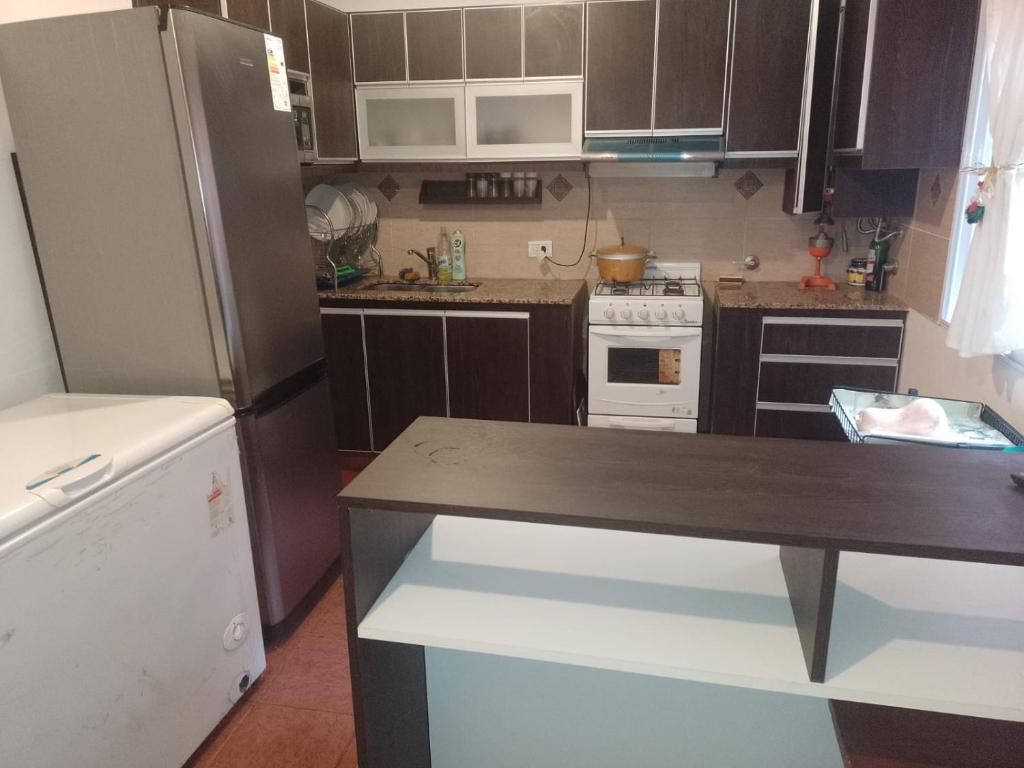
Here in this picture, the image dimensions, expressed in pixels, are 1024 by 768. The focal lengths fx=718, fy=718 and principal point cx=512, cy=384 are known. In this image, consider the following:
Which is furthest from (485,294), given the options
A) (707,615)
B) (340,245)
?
(707,615)

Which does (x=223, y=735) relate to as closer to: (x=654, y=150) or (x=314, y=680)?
(x=314, y=680)

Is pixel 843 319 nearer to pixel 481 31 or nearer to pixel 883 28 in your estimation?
pixel 883 28

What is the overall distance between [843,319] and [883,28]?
1154 millimetres

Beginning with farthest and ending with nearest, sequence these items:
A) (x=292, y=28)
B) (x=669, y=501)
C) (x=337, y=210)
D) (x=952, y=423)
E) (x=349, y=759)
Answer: (x=337, y=210) → (x=292, y=28) → (x=952, y=423) → (x=349, y=759) → (x=669, y=501)

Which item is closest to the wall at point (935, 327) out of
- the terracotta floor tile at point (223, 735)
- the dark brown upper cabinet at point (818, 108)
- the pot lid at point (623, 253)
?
the dark brown upper cabinet at point (818, 108)

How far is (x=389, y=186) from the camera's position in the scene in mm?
3994

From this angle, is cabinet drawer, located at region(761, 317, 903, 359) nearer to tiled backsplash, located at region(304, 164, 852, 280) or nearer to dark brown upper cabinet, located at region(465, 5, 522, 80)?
tiled backsplash, located at region(304, 164, 852, 280)

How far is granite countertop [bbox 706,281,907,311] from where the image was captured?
3.14m

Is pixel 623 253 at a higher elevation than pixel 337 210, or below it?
below

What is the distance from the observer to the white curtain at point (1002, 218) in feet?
6.45

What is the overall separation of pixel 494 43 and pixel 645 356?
5.35 feet

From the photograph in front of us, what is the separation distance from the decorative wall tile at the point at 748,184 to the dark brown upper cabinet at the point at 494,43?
125cm

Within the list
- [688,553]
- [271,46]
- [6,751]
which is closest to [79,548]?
[6,751]

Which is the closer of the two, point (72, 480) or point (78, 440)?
point (72, 480)
